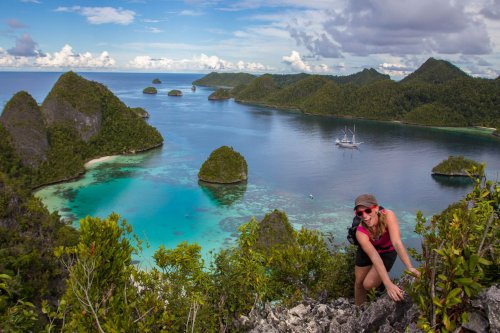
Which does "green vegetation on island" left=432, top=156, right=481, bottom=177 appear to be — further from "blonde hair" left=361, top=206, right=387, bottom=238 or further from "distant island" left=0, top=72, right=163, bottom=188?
"blonde hair" left=361, top=206, right=387, bottom=238

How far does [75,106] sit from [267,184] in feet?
177

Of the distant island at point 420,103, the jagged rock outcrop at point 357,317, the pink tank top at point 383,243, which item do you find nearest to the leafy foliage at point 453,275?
the jagged rock outcrop at point 357,317

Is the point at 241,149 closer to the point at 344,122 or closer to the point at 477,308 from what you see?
the point at 344,122

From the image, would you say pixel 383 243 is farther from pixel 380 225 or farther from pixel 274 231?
pixel 274 231

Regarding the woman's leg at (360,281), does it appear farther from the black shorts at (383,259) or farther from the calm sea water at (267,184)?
the calm sea water at (267,184)

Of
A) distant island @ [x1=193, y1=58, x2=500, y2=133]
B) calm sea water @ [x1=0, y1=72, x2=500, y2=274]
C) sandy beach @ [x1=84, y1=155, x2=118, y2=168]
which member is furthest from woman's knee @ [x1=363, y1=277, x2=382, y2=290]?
distant island @ [x1=193, y1=58, x2=500, y2=133]

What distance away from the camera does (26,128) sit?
67.2 metres

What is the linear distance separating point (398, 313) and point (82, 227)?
7872 mm

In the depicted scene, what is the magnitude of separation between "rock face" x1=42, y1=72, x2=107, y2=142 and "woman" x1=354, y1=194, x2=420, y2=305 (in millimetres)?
86179

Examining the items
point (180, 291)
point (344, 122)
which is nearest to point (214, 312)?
point (180, 291)

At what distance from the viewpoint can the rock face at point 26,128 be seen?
6438 cm

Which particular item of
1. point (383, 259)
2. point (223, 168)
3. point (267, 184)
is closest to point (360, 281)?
point (383, 259)

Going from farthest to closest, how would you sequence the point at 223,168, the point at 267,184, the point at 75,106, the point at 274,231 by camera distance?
the point at 75,106 → the point at 267,184 → the point at 223,168 → the point at 274,231

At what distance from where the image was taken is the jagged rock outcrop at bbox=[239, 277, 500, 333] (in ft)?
A: 17.4
